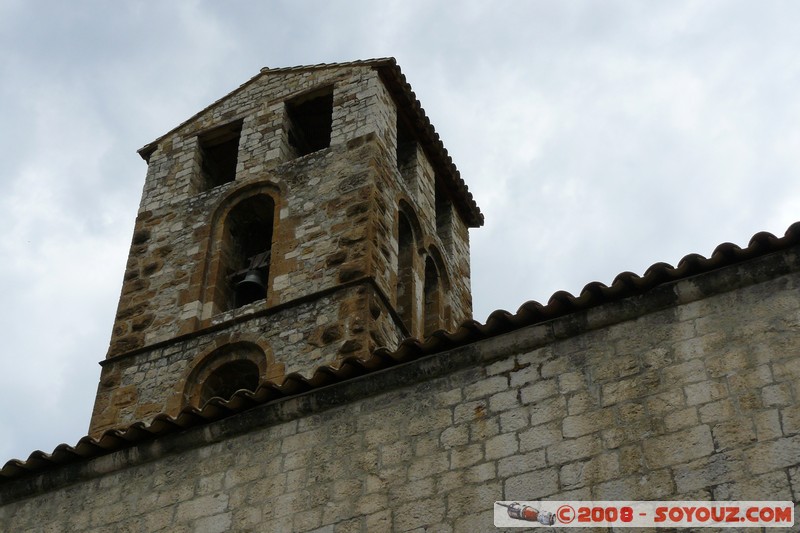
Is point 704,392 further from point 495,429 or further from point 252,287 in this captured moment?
point 252,287

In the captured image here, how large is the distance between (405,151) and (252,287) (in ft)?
11.5

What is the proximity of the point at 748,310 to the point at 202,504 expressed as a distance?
3.44 meters

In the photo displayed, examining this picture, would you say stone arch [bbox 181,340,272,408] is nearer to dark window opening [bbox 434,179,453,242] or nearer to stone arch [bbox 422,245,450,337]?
stone arch [bbox 422,245,450,337]

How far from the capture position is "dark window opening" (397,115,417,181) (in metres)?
15.5

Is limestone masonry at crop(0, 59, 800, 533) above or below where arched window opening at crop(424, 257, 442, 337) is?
below

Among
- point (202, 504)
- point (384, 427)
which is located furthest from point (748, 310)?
point (202, 504)

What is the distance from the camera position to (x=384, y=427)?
7188mm

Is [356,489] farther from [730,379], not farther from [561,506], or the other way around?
[730,379]

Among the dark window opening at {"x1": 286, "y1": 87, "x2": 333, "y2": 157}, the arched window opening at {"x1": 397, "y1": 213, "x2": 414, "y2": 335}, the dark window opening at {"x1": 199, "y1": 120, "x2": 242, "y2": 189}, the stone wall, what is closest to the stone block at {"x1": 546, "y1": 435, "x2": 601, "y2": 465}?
the stone wall

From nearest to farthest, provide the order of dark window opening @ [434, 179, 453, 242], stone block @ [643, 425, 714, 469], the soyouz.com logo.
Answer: the soyouz.com logo
stone block @ [643, 425, 714, 469]
dark window opening @ [434, 179, 453, 242]

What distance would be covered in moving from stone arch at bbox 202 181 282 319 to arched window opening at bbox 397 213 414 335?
1533mm

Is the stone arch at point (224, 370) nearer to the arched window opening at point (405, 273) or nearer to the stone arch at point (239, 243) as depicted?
the stone arch at point (239, 243)

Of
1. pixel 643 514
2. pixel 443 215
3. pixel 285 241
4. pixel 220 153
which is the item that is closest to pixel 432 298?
pixel 443 215

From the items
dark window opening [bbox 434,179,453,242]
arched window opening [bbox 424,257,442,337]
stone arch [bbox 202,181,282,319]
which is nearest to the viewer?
stone arch [bbox 202,181,282,319]
